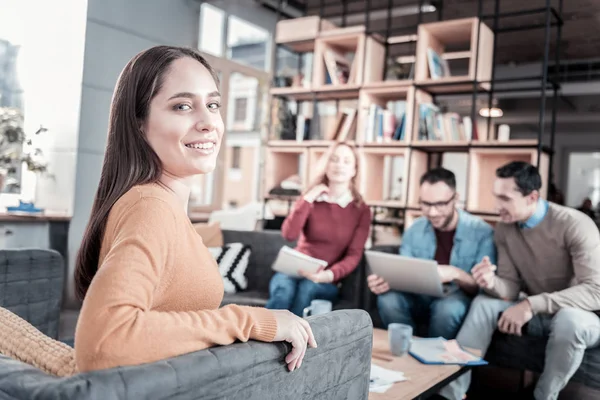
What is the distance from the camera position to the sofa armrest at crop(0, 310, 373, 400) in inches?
28.9

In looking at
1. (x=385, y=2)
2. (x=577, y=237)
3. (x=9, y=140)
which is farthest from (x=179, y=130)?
(x=385, y=2)

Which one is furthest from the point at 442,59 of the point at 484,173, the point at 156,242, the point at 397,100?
the point at 156,242

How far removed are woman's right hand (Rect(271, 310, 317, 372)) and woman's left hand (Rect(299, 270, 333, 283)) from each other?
2024mm

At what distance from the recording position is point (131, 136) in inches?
40.4

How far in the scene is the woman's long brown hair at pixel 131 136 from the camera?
40.1 inches

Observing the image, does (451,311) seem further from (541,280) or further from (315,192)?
(315,192)

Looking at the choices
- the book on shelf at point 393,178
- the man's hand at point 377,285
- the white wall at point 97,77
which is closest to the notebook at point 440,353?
the man's hand at point 377,285

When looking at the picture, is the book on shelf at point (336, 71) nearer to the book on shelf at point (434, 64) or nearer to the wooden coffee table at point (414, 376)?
the book on shelf at point (434, 64)

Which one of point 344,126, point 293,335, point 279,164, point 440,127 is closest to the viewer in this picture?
point 293,335

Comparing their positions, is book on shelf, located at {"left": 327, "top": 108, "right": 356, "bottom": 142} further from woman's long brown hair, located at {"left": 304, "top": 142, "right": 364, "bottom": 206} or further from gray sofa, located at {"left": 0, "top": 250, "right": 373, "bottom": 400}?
gray sofa, located at {"left": 0, "top": 250, "right": 373, "bottom": 400}

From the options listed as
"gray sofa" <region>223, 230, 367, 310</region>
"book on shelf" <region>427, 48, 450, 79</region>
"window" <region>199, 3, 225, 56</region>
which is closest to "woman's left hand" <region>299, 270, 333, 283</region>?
"gray sofa" <region>223, 230, 367, 310</region>

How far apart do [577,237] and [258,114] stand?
4.28 m

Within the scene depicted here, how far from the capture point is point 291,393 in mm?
1019

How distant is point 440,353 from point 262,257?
5.33 feet
